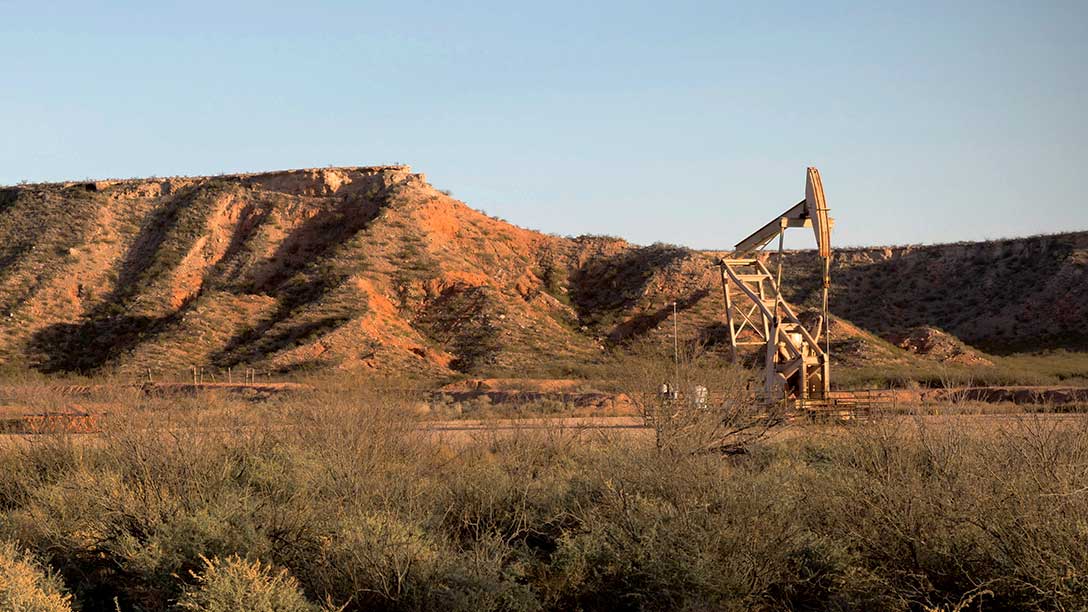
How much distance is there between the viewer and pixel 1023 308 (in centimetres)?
6247

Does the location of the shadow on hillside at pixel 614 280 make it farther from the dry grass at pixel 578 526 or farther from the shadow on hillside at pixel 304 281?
the dry grass at pixel 578 526

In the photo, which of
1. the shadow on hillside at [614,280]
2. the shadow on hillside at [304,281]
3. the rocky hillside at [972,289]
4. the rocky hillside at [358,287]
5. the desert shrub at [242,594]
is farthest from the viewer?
the rocky hillside at [972,289]

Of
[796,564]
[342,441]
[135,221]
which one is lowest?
[796,564]

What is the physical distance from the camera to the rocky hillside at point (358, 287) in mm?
48750

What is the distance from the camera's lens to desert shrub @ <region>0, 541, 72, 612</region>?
30.7 feet

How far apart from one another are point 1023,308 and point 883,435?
56.5 m

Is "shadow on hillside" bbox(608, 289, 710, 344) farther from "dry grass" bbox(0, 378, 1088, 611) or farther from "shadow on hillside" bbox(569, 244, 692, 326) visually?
"dry grass" bbox(0, 378, 1088, 611)

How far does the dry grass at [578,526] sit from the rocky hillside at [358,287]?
104 feet

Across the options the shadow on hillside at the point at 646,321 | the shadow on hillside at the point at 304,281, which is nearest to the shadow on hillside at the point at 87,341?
the shadow on hillside at the point at 304,281

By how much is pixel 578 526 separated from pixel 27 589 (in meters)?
5.92

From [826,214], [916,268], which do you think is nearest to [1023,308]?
[916,268]

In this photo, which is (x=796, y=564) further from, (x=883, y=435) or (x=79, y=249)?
(x=79, y=249)

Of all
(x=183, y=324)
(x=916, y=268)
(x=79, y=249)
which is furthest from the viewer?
(x=916, y=268)

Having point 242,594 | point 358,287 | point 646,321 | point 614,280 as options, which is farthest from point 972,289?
point 242,594
